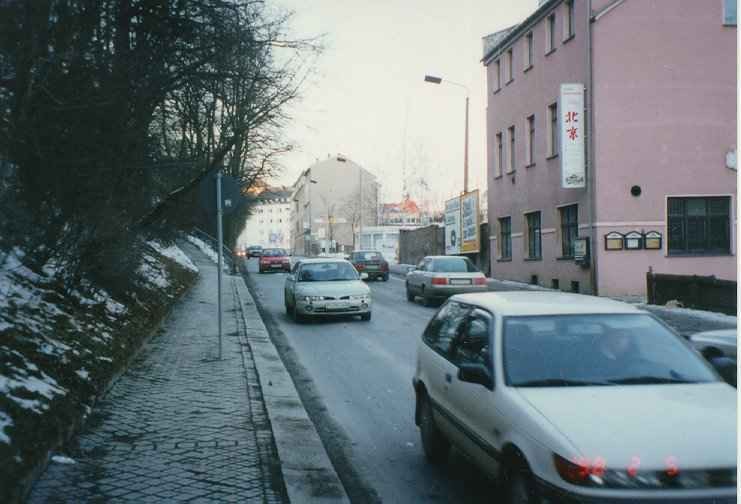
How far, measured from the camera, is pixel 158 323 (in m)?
14.3

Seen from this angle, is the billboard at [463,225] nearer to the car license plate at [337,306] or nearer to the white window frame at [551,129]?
the white window frame at [551,129]

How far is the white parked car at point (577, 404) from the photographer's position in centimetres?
373

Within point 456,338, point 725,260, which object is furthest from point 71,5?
point 725,260

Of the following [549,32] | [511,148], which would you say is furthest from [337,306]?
[511,148]

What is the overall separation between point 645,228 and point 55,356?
2013cm

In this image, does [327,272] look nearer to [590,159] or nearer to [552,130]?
[590,159]

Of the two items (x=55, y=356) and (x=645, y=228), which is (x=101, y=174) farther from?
(x=645, y=228)

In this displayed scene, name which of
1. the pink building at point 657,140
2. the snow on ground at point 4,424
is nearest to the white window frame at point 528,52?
the pink building at point 657,140

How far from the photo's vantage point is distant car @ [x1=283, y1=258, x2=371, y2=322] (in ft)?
56.3

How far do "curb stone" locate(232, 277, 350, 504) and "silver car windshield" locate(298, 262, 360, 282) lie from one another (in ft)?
24.9

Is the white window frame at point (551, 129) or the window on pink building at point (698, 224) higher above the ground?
the white window frame at point (551, 129)

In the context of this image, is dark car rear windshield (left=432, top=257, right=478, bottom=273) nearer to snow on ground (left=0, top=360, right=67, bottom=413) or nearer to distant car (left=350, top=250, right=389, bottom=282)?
distant car (left=350, top=250, right=389, bottom=282)

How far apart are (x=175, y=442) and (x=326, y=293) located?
1094 centimetres

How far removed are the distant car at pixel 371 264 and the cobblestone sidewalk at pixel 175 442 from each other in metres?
24.5
